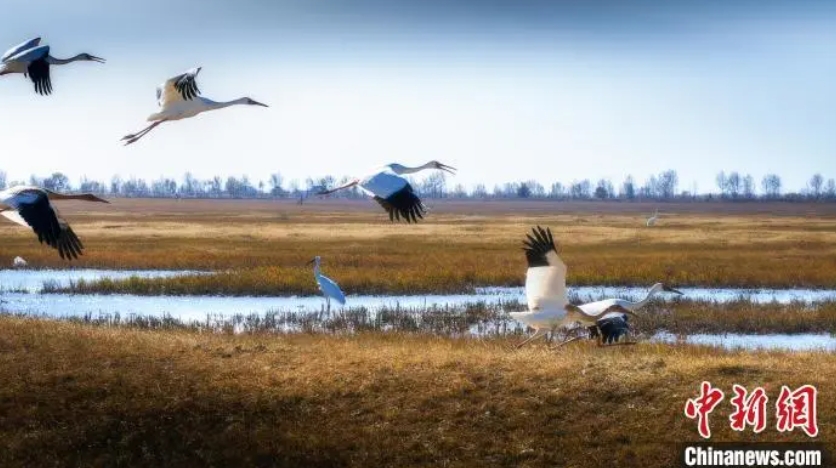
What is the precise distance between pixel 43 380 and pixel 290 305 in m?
13.2

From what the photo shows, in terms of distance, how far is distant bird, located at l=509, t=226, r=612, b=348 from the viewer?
483 inches

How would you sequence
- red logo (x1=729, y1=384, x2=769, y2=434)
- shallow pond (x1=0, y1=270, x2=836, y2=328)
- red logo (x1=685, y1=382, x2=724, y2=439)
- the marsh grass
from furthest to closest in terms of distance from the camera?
1. shallow pond (x1=0, y1=270, x2=836, y2=328)
2. the marsh grass
3. red logo (x1=729, y1=384, x2=769, y2=434)
4. red logo (x1=685, y1=382, x2=724, y2=439)

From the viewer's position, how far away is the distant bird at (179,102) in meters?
11.2

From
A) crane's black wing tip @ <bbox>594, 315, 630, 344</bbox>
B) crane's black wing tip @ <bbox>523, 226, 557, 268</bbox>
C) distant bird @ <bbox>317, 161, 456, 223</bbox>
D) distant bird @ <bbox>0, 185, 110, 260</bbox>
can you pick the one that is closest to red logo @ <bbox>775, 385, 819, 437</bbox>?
crane's black wing tip @ <bbox>594, 315, 630, 344</bbox>

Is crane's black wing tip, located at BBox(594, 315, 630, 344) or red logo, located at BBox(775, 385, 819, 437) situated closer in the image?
red logo, located at BBox(775, 385, 819, 437)

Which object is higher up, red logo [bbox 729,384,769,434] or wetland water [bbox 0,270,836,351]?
red logo [bbox 729,384,769,434]

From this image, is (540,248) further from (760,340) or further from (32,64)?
(760,340)

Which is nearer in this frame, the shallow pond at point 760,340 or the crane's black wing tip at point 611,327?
the crane's black wing tip at point 611,327

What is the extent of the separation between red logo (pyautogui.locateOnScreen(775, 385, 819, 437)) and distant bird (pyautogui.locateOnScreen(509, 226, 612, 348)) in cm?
273

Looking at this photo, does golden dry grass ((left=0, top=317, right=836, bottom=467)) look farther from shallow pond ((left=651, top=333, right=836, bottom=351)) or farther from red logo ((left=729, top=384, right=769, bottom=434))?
shallow pond ((left=651, top=333, right=836, bottom=351))

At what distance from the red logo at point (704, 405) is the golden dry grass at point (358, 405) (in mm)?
88

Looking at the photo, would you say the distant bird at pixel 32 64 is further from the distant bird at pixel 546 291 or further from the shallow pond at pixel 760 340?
the shallow pond at pixel 760 340

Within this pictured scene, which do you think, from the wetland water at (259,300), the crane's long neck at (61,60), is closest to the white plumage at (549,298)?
the crane's long neck at (61,60)

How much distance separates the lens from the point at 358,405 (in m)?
12.0
